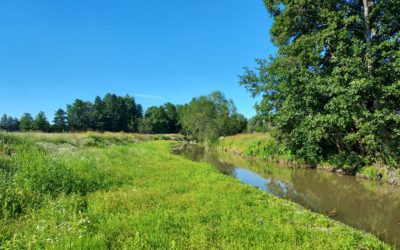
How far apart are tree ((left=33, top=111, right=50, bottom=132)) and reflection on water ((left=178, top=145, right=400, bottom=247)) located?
271 feet

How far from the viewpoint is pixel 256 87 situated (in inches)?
807

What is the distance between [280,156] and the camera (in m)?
23.6

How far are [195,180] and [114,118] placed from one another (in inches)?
3592

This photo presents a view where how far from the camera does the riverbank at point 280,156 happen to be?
541 inches

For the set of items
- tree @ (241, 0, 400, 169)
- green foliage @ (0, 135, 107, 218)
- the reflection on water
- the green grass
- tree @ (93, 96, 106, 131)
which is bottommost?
the reflection on water

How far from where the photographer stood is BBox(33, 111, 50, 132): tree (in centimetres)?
8154

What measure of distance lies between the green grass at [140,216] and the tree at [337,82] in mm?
8202

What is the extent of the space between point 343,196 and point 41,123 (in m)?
90.6

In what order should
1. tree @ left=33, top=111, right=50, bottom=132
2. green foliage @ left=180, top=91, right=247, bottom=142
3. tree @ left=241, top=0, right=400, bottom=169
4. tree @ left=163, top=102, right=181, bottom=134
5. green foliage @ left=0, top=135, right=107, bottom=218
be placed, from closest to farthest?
green foliage @ left=0, top=135, right=107, bottom=218 < tree @ left=241, top=0, right=400, bottom=169 < green foliage @ left=180, top=91, right=247, bottom=142 < tree @ left=33, top=111, right=50, bottom=132 < tree @ left=163, top=102, right=181, bottom=134

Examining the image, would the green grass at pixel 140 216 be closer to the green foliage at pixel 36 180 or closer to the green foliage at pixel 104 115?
the green foliage at pixel 36 180

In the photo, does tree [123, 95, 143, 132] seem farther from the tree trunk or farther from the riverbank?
the tree trunk

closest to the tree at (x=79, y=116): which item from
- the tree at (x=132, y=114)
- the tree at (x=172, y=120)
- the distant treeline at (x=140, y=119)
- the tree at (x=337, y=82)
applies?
the distant treeline at (x=140, y=119)

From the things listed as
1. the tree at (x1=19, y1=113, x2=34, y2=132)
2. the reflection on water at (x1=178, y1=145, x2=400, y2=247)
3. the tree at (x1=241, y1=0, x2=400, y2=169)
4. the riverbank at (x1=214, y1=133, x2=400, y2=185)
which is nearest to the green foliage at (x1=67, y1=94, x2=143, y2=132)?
the tree at (x1=19, y1=113, x2=34, y2=132)

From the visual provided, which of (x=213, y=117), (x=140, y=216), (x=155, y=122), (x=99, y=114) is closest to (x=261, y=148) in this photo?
(x=140, y=216)
